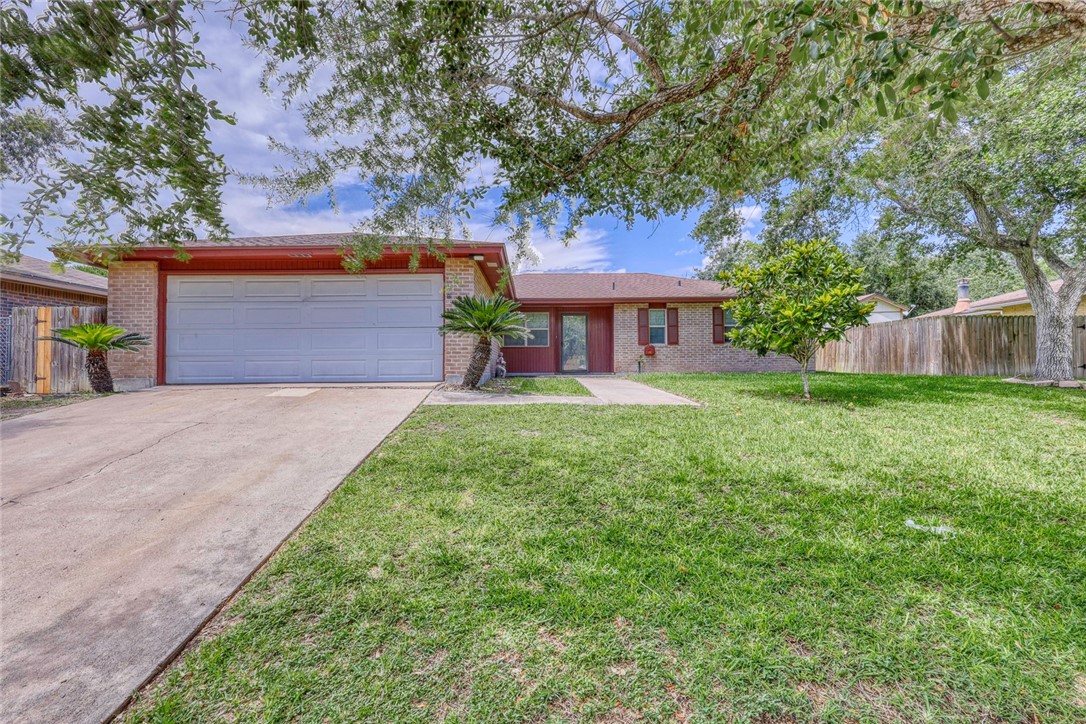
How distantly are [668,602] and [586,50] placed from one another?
4040 millimetres

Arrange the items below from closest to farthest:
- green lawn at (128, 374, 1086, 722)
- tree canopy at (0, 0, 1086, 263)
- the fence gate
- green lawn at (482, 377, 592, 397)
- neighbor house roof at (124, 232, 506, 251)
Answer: green lawn at (128, 374, 1086, 722), tree canopy at (0, 0, 1086, 263), neighbor house roof at (124, 232, 506, 251), green lawn at (482, 377, 592, 397), the fence gate

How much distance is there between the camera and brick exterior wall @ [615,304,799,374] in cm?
1388

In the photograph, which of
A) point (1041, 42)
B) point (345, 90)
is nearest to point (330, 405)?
point (345, 90)

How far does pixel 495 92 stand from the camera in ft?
12.0

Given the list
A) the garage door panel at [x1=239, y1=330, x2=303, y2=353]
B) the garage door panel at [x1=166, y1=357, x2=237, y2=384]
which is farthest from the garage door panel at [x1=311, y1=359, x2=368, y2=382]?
the garage door panel at [x1=166, y1=357, x2=237, y2=384]

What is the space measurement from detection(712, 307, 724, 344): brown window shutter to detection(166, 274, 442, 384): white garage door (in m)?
9.17

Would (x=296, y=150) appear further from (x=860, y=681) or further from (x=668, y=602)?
(x=860, y=681)

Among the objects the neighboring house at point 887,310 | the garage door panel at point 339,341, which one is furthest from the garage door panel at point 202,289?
the neighboring house at point 887,310

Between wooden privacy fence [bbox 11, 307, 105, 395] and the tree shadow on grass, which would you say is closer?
the tree shadow on grass

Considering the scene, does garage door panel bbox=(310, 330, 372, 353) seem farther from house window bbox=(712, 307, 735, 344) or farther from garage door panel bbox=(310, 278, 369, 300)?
house window bbox=(712, 307, 735, 344)

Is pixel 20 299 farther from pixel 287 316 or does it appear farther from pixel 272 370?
pixel 287 316

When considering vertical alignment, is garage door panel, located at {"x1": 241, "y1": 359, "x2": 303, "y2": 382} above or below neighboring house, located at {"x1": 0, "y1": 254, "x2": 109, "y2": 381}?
below

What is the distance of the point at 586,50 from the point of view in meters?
3.61

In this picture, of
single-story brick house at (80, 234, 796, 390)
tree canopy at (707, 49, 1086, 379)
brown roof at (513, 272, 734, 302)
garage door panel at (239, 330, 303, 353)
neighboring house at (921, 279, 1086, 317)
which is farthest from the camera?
neighboring house at (921, 279, 1086, 317)
